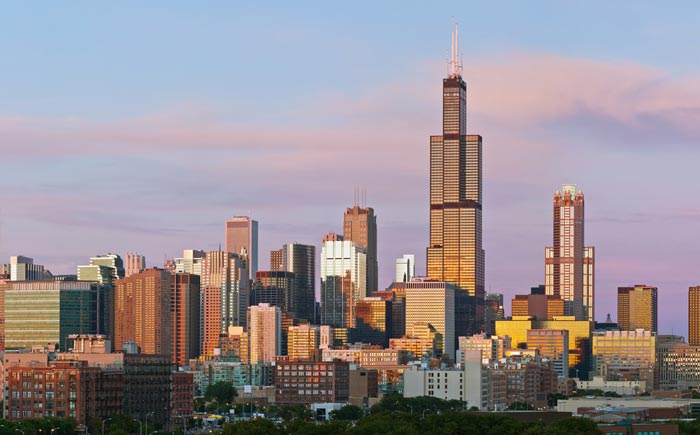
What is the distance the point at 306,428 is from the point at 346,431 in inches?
171

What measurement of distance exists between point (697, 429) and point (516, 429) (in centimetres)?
3700

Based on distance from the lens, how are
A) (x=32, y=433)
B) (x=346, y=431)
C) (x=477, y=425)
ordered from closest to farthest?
(x=346, y=431), (x=477, y=425), (x=32, y=433)

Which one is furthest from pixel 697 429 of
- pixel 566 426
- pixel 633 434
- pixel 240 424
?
pixel 240 424

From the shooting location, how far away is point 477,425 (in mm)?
176250

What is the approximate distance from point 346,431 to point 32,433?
1906 inches

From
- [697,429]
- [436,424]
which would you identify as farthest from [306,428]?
[697,429]

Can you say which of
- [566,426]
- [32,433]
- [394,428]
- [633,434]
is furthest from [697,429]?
[32,433]

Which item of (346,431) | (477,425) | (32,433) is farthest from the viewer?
(32,433)

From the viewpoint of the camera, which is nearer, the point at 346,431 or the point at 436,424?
the point at 346,431

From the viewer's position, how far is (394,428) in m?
165

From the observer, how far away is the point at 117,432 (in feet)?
603

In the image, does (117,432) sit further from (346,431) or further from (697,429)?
(697,429)

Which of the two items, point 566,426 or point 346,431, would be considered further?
point 566,426

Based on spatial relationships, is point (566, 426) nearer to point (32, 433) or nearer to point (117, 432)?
point (117, 432)
